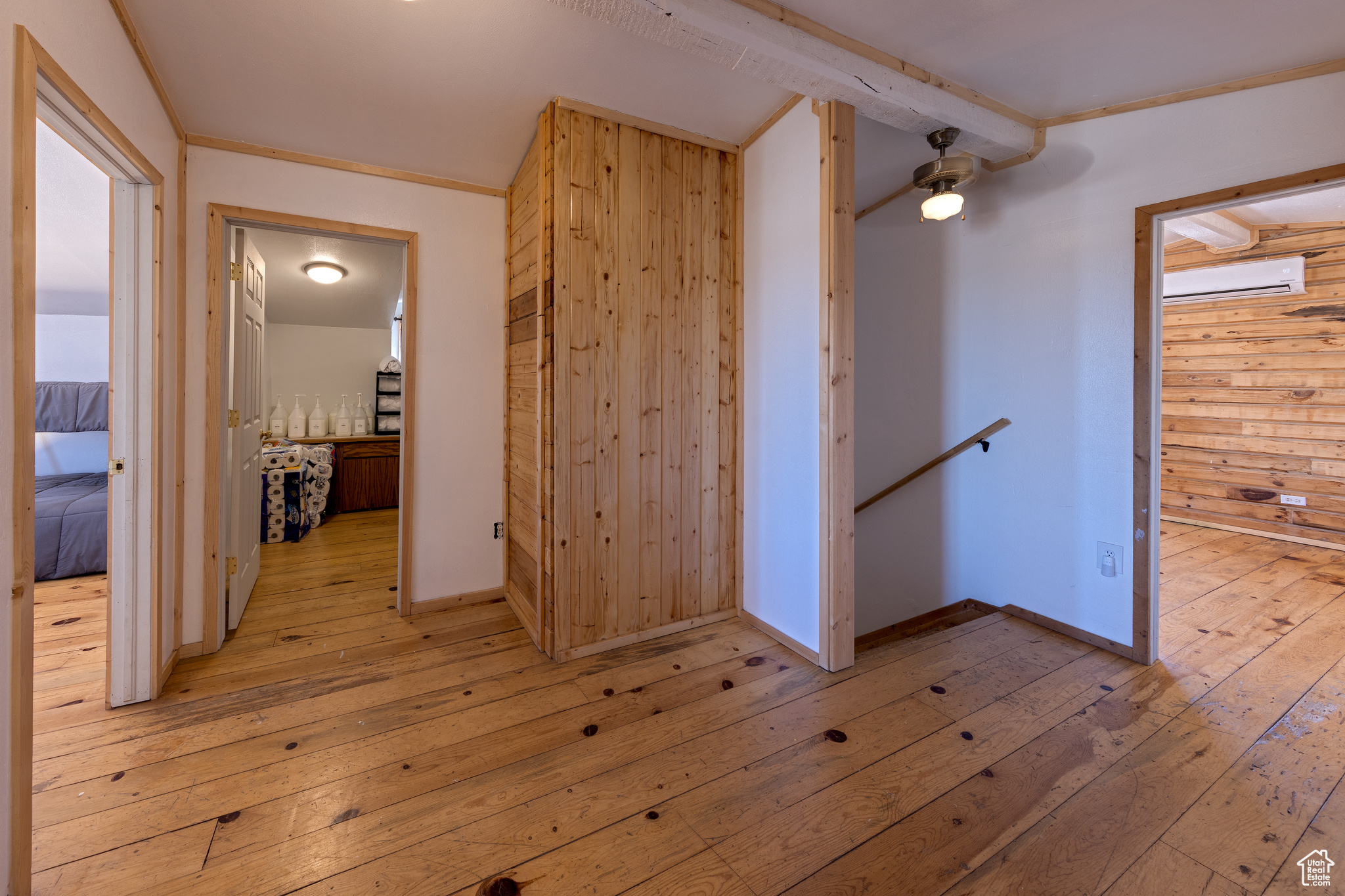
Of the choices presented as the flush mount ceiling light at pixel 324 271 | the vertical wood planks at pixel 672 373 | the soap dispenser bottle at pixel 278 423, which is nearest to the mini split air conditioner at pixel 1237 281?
the vertical wood planks at pixel 672 373

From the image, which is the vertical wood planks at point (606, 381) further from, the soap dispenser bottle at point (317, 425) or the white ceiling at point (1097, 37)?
the soap dispenser bottle at point (317, 425)

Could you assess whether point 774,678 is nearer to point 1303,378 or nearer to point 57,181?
point 57,181

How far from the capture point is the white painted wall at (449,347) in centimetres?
258

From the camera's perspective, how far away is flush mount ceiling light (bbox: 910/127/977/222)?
2.21 metres

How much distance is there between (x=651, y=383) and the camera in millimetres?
2455

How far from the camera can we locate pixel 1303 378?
415 centimetres

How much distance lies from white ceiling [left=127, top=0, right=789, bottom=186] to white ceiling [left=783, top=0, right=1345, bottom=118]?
51cm

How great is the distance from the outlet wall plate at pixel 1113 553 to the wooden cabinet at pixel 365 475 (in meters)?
5.28

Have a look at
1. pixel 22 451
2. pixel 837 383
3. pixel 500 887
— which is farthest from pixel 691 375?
pixel 22 451

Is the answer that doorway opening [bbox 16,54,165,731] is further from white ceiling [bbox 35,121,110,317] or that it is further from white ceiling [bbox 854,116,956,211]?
white ceiling [bbox 854,116,956,211]

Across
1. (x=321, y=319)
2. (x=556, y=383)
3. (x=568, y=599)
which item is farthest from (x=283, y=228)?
(x=321, y=319)

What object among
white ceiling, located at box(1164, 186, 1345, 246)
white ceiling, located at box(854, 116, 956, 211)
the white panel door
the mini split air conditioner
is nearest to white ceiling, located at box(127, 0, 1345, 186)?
white ceiling, located at box(854, 116, 956, 211)

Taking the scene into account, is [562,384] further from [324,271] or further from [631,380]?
[324,271]

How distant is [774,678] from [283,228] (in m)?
2.98
